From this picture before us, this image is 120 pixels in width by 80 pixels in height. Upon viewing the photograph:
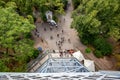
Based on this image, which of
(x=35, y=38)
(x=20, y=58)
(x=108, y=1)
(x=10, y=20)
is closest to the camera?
(x=10, y=20)

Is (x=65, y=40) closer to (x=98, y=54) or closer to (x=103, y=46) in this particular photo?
(x=98, y=54)

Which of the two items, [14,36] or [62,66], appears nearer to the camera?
[14,36]

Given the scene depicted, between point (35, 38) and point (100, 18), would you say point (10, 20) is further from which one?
point (100, 18)

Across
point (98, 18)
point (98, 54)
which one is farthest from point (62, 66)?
point (98, 18)

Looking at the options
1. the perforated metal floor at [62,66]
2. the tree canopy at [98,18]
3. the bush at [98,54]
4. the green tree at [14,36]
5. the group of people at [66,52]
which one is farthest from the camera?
the bush at [98,54]

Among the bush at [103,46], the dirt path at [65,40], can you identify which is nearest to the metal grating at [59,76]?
the dirt path at [65,40]

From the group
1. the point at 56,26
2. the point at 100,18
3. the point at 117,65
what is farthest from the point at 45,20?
the point at 117,65

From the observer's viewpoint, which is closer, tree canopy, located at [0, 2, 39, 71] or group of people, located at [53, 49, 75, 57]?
tree canopy, located at [0, 2, 39, 71]

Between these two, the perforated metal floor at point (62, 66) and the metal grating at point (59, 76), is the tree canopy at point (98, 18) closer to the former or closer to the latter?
the perforated metal floor at point (62, 66)

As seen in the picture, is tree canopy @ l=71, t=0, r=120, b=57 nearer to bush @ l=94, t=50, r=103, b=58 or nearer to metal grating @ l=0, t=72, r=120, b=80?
bush @ l=94, t=50, r=103, b=58

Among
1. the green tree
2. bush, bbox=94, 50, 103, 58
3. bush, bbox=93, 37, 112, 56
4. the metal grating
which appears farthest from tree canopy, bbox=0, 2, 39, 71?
bush, bbox=93, 37, 112, 56

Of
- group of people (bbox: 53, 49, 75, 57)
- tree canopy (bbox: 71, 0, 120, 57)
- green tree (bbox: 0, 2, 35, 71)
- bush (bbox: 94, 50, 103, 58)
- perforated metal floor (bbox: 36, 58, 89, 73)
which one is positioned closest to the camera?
green tree (bbox: 0, 2, 35, 71)
